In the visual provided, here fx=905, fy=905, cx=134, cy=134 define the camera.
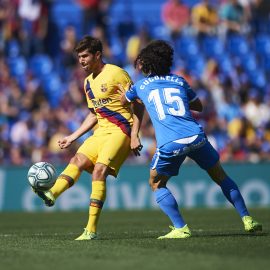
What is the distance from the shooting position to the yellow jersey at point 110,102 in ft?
34.5

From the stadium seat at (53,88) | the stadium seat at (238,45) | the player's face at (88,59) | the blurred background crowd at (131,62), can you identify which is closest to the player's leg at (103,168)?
the player's face at (88,59)

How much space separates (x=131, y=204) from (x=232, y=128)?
315 centimetres

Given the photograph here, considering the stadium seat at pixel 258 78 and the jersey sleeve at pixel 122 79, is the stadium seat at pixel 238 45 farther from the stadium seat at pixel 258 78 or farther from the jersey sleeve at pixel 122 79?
the jersey sleeve at pixel 122 79

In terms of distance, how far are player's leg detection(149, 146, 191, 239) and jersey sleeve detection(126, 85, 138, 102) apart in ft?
2.33

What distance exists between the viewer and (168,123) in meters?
9.70

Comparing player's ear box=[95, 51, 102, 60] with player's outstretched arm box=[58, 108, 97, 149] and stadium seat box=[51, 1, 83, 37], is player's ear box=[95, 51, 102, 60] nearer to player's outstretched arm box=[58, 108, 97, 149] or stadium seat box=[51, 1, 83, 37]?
player's outstretched arm box=[58, 108, 97, 149]

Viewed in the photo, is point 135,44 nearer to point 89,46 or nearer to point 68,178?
point 89,46

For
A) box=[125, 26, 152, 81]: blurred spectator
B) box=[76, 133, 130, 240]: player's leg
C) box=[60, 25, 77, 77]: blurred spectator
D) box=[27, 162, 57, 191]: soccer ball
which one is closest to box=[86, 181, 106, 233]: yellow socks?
box=[76, 133, 130, 240]: player's leg

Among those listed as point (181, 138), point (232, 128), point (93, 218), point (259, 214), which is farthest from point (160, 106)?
point (232, 128)

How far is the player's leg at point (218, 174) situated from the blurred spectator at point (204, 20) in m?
14.2

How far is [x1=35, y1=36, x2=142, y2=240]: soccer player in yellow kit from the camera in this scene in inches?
404

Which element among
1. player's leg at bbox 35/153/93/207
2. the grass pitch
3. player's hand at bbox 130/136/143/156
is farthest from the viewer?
player's leg at bbox 35/153/93/207

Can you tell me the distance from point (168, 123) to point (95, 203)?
1252 millimetres

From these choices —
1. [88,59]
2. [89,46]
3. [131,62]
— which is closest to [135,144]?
[88,59]
